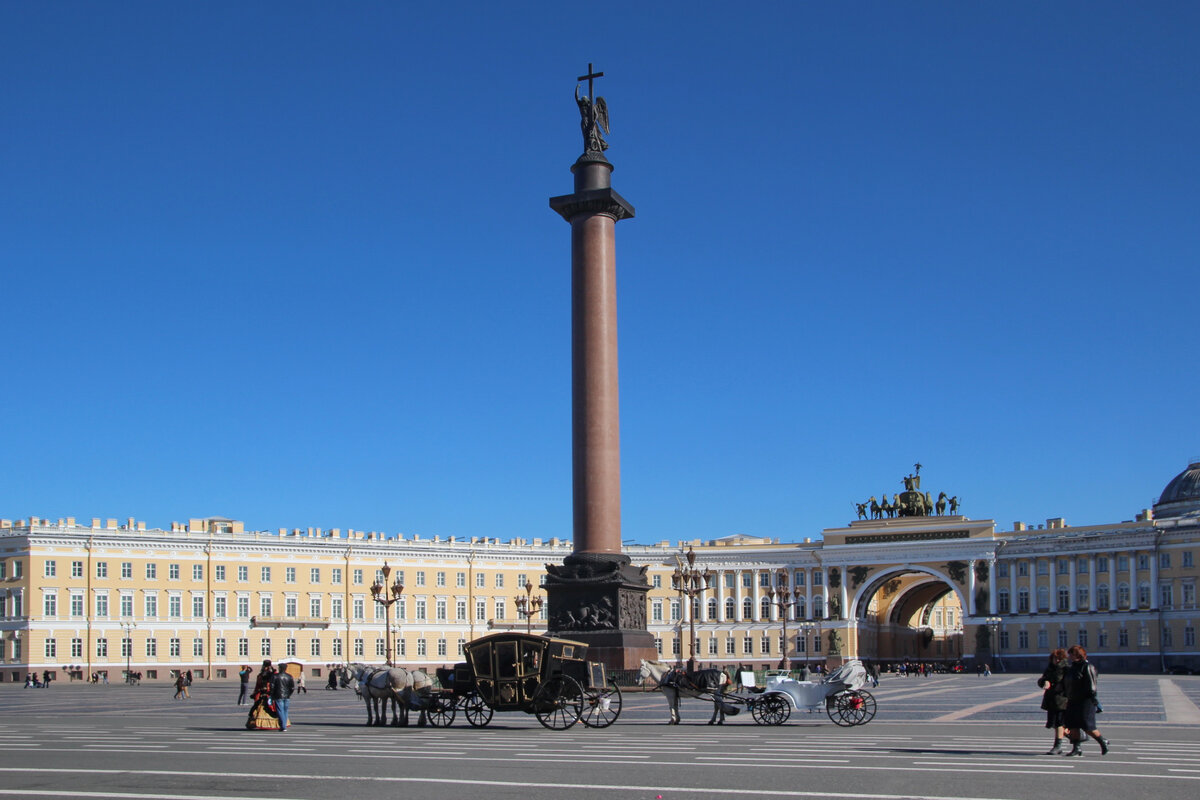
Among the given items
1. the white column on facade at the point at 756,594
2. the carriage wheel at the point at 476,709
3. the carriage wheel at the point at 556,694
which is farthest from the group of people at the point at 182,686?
the white column on facade at the point at 756,594

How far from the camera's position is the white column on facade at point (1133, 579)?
332ft

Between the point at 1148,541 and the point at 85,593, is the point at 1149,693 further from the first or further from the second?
the point at 85,593

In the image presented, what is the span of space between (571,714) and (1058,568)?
8656cm

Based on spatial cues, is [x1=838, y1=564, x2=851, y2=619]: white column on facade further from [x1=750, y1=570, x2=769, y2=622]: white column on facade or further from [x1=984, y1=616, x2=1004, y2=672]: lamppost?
[x1=984, y1=616, x2=1004, y2=672]: lamppost

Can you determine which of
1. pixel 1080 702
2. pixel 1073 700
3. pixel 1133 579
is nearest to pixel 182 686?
pixel 1073 700

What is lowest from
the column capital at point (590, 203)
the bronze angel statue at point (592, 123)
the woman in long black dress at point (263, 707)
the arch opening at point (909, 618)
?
the arch opening at point (909, 618)

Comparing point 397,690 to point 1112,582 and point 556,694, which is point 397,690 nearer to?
point 556,694

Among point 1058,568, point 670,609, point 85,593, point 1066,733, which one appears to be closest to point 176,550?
point 85,593

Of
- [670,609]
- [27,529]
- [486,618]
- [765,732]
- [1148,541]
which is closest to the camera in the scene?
[765,732]

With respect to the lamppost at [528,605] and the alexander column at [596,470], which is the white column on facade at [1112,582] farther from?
the alexander column at [596,470]

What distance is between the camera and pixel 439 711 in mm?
27625

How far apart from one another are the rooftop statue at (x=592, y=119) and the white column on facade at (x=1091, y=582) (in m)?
72.9

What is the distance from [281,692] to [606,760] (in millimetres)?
9888

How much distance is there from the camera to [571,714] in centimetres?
2739
